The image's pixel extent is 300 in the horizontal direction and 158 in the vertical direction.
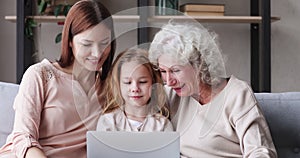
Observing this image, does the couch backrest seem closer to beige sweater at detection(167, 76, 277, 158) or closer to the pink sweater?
beige sweater at detection(167, 76, 277, 158)

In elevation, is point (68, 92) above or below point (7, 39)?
below

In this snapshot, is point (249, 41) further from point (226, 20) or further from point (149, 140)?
point (149, 140)

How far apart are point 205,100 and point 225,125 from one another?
3.6 inches

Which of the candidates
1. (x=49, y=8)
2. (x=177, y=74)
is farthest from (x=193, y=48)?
(x=49, y=8)

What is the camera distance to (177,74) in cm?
120

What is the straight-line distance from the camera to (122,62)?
1214mm

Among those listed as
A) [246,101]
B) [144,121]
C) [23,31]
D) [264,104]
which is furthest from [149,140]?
[23,31]

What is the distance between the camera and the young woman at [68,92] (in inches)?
50.2

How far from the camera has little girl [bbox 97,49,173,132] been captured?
1179mm

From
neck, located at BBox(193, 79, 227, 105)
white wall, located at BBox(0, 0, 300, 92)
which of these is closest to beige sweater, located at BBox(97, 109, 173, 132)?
neck, located at BBox(193, 79, 227, 105)

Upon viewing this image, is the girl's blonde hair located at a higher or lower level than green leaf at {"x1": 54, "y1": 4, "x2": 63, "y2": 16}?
lower

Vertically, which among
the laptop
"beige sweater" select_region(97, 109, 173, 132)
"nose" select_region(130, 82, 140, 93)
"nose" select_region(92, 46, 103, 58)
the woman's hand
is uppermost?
"nose" select_region(92, 46, 103, 58)

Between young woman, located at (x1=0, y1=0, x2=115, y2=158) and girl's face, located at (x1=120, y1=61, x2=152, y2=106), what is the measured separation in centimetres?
7

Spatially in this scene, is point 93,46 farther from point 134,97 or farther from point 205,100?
point 205,100
